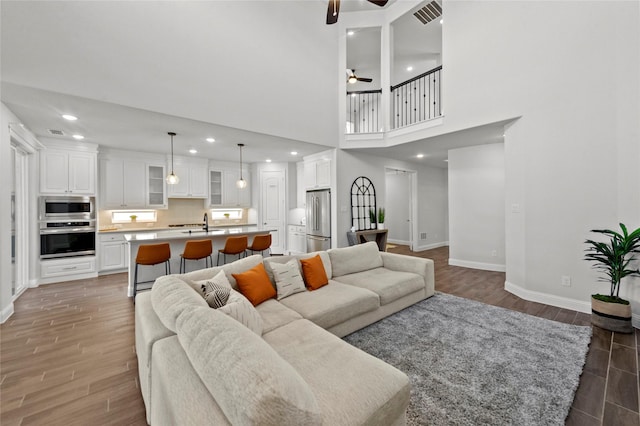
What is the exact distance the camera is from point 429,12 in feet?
17.9

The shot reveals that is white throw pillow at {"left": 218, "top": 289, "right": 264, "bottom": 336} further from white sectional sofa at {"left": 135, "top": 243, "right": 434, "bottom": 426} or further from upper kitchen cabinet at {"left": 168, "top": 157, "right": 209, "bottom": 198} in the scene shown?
upper kitchen cabinet at {"left": 168, "top": 157, "right": 209, "bottom": 198}

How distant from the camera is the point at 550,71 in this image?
3537mm

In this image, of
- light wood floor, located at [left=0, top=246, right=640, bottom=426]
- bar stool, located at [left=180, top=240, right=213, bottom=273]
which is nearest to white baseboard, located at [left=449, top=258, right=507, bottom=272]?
light wood floor, located at [left=0, top=246, right=640, bottom=426]

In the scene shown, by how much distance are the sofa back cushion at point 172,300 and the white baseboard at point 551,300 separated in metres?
4.39

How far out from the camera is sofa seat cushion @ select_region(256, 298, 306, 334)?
209 centimetres

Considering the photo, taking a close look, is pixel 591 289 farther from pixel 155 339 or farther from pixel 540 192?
pixel 155 339

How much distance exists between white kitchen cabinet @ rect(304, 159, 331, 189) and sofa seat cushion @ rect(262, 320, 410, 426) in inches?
178

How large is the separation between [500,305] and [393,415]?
3.12m

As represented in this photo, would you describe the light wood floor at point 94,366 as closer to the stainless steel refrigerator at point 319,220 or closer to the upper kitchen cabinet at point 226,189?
the stainless steel refrigerator at point 319,220

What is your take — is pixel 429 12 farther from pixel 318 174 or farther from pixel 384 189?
pixel 318 174

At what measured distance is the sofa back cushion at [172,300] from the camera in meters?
1.51

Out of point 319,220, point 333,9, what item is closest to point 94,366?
point 319,220

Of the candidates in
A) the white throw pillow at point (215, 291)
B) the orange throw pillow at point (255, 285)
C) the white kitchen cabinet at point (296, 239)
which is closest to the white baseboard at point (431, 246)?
the white kitchen cabinet at point (296, 239)

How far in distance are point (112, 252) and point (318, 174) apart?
479 centimetres
